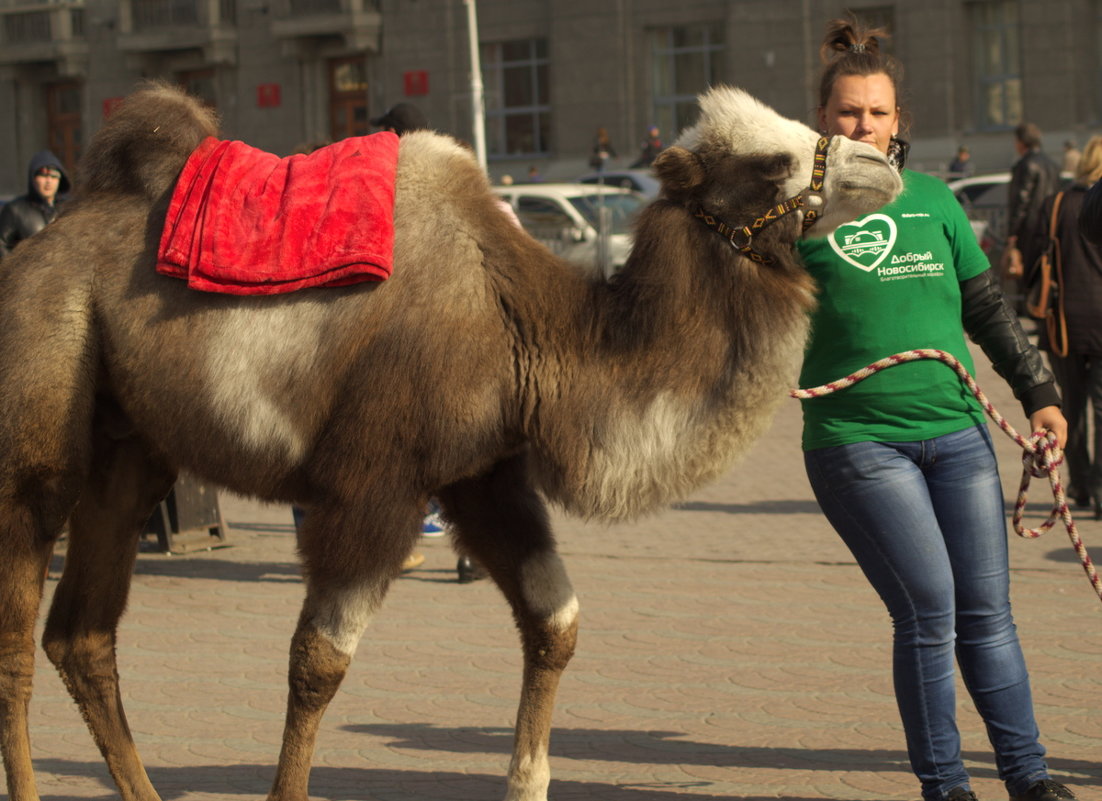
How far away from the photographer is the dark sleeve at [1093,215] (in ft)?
15.5

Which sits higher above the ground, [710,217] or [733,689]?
[710,217]

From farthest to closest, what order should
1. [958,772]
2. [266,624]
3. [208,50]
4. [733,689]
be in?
1. [208,50]
2. [266,624]
3. [733,689]
4. [958,772]

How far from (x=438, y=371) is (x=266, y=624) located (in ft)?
13.4

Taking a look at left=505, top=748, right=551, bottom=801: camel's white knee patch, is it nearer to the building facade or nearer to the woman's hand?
the woman's hand

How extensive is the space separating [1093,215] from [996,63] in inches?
1448

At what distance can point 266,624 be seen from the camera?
8.04 metres

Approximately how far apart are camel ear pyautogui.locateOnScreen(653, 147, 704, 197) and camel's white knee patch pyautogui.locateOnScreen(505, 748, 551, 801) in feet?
5.90

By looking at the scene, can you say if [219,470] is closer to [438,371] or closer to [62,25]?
[438,371]

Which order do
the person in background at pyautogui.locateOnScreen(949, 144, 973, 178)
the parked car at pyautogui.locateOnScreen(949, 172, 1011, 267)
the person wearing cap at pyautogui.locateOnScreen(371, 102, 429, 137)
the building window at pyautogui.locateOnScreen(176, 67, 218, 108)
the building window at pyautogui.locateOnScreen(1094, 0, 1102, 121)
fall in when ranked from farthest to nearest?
the building window at pyautogui.locateOnScreen(176, 67, 218, 108), the building window at pyautogui.locateOnScreen(1094, 0, 1102, 121), the person in background at pyautogui.locateOnScreen(949, 144, 973, 178), the parked car at pyautogui.locateOnScreen(949, 172, 1011, 267), the person wearing cap at pyautogui.locateOnScreen(371, 102, 429, 137)

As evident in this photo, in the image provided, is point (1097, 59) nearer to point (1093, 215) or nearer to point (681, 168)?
point (1093, 215)

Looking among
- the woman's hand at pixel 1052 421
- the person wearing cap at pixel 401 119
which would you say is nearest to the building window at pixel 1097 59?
the person wearing cap at pixel 401 119

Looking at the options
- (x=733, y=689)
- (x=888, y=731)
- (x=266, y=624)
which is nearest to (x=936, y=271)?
(x=888, y=731)

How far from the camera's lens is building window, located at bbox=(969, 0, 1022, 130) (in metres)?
39.1

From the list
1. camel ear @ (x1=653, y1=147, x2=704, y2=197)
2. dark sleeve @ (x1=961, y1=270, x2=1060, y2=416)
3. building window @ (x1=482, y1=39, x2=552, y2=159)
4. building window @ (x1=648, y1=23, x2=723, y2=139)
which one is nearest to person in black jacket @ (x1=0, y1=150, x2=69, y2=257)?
camel ear @ (x1=653, y1=147, x2=704, y2=197)
